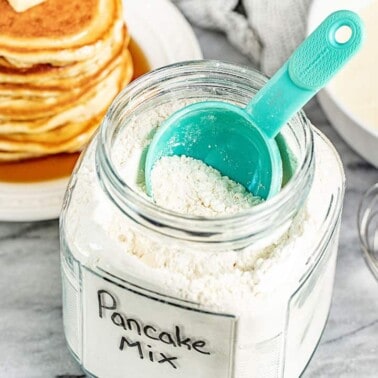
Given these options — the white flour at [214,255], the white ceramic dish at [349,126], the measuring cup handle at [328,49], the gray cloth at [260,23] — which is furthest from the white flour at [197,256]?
the gray cloth at [260,23]

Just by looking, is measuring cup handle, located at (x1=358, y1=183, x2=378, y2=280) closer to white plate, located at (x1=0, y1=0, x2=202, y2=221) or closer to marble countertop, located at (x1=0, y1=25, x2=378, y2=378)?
marble countertop, located at (x1=0, y1=25, x2=378, y2=378)

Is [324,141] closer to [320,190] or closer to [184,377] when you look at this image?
[320,190]

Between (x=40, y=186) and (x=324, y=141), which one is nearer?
(x=324, y=141)

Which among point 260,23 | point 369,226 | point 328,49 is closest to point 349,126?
point 369,226

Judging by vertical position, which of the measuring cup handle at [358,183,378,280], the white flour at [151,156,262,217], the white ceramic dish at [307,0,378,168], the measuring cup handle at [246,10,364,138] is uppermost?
the measuring cup handle at [246,10,364,138]

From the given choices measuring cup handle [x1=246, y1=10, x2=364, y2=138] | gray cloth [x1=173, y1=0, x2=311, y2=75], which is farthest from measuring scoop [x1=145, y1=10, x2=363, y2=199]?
gray cloth [x1=173, y1=0, x2=311, y2=75]

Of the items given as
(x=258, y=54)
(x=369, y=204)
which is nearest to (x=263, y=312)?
(x=369, y=204)

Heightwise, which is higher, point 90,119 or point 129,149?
point 129,149
